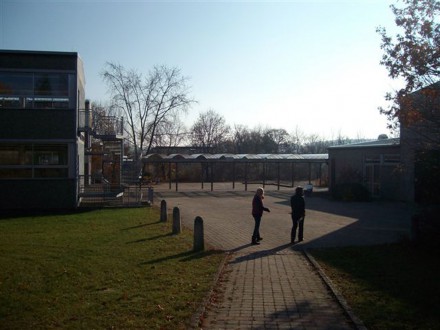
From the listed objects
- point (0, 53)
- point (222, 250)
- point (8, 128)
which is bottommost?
point (222, 250)

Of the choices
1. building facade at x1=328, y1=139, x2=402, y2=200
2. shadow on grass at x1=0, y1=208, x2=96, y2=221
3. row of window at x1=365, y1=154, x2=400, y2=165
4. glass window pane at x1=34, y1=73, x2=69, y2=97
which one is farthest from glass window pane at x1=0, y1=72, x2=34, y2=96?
row of window at x1=365, y1=154, x2=400, y2=165

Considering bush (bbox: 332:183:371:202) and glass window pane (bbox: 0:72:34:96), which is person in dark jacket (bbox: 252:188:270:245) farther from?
bush (bbox: 332:183:371:202)

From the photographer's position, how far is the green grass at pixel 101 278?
677 cm

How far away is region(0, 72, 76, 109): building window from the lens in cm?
2306

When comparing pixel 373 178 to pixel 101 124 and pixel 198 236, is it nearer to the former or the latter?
pixel 101 124

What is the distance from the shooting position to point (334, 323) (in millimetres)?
6816

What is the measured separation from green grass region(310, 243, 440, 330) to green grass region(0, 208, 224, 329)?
2477 mm

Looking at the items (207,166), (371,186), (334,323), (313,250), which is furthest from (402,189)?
(207,166)

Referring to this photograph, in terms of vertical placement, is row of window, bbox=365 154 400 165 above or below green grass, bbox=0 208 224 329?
above

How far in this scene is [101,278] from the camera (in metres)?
9.19

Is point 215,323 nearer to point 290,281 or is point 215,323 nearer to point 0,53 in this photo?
point 290,281

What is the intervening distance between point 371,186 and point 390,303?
27.1 metres

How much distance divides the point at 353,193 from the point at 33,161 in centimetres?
1869

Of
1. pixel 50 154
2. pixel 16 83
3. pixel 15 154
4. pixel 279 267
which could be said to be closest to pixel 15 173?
pixel 15 154
